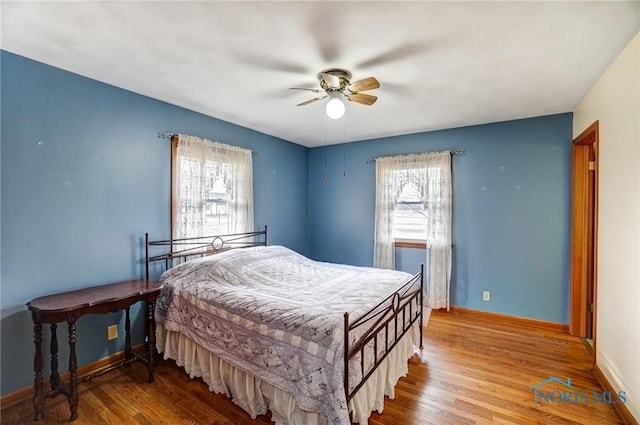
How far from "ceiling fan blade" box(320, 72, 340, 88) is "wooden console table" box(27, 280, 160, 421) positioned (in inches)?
88.2

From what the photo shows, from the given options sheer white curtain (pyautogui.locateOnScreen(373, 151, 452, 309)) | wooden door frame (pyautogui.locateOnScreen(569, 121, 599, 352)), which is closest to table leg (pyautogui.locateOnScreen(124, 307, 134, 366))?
sheer white curtain (pyautogui.locateOnScreen(373, 151, 452, 309))

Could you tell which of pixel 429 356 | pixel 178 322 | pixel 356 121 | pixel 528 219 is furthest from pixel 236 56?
pixel 528 219

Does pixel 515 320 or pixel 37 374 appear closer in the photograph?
pixel 37 374

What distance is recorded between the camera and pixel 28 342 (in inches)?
86.2

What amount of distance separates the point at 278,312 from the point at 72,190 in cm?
200

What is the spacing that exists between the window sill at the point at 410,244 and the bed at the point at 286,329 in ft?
4.28

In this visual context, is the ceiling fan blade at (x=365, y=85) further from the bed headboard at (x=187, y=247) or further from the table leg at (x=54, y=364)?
the table leg at (x=54, y=364)

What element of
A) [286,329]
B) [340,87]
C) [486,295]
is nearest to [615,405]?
[486,295]

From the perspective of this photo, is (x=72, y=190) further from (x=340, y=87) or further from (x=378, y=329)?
(x=378, y=329)

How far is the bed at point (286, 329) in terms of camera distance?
67.5 inches

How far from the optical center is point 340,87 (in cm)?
248

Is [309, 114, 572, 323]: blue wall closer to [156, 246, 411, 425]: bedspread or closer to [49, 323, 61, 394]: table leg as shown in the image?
[156, 246, 411, 425]: bedspread

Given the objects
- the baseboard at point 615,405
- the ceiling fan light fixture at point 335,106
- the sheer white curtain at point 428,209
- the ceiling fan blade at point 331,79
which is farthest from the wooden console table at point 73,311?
the baseboard at point 615,405

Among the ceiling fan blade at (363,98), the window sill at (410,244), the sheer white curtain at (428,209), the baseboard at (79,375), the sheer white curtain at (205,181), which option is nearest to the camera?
the baseboard at (79,375)
